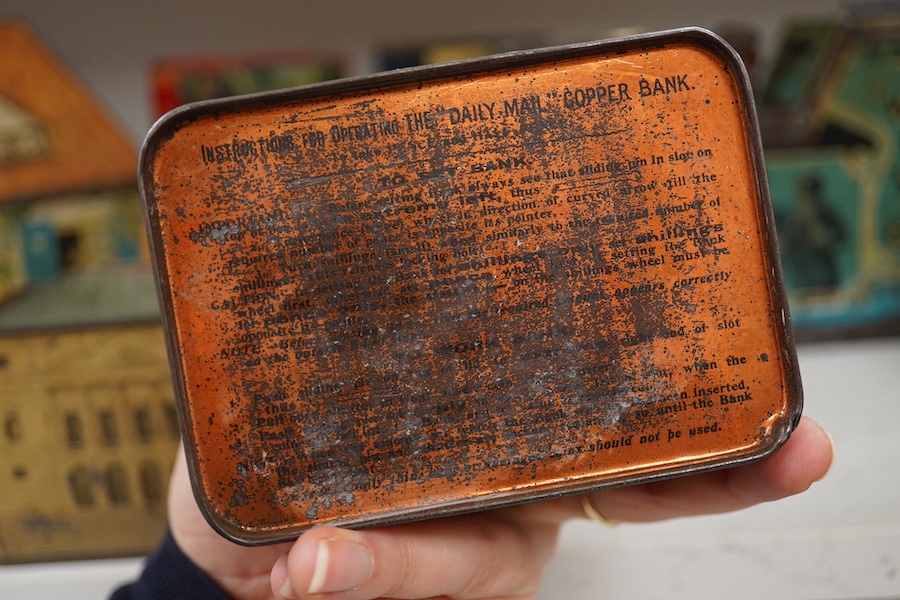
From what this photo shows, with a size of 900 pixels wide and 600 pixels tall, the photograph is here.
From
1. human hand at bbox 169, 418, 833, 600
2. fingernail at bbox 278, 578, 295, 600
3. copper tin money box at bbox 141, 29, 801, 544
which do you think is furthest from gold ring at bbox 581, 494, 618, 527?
fingernail at bbox 278, 578, 295, 600

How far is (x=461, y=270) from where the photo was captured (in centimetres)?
46

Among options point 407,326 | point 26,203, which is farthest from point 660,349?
point 26,203

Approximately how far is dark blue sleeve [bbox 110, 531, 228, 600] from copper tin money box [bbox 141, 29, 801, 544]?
20cm

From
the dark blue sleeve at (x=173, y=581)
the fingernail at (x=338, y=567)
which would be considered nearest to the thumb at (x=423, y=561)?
the fingernail at (x=338, y=567)

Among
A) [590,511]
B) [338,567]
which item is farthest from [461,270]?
[590,511]

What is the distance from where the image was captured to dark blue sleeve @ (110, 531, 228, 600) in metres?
0.61

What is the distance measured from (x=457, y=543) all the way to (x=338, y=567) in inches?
5.5

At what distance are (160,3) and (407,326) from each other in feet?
2.20

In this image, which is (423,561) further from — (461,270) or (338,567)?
(461,270)

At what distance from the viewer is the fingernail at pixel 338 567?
1.40 ft

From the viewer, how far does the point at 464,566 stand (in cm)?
55

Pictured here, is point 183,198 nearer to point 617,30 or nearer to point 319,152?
point 319,152

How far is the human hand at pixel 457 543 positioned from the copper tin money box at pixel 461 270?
1.5 inches

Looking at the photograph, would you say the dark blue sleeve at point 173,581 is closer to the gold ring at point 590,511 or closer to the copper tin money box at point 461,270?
the copper tin money box at point 461,270
